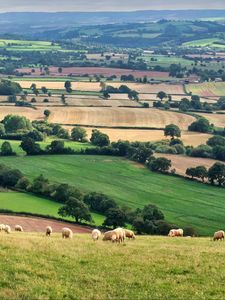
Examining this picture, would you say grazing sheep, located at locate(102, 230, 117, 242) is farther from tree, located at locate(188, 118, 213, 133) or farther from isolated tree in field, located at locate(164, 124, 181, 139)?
tree, located at locate(188, 118, 213, 133)

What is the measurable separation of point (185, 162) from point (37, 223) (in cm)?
5060

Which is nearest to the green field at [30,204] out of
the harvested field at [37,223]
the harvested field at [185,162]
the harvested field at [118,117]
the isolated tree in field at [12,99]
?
the harvested field at [37,223]

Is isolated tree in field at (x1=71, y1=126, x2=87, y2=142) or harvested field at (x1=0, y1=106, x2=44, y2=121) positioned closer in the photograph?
isolated tree in field at (x1=71, y1=126, x2=87, y2=142)

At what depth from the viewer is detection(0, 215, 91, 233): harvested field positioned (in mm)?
61250

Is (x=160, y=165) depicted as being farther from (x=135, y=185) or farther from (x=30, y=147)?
(x=30, y=147)

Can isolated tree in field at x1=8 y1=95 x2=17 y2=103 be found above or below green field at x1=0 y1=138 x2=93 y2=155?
below

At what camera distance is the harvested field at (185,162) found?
10394 centimetres

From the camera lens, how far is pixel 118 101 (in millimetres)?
194125

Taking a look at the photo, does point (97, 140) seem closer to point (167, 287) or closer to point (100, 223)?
point (100, 223)

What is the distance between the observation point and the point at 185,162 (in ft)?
357

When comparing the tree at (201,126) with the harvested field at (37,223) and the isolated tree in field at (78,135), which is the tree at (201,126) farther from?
the harvested field at (37,223)

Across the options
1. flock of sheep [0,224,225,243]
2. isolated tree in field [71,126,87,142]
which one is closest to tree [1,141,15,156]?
isolated tree in field [71,126,87,142]

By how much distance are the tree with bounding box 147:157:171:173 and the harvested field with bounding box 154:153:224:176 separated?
2.14 metres

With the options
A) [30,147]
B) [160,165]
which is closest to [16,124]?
[30,147]
